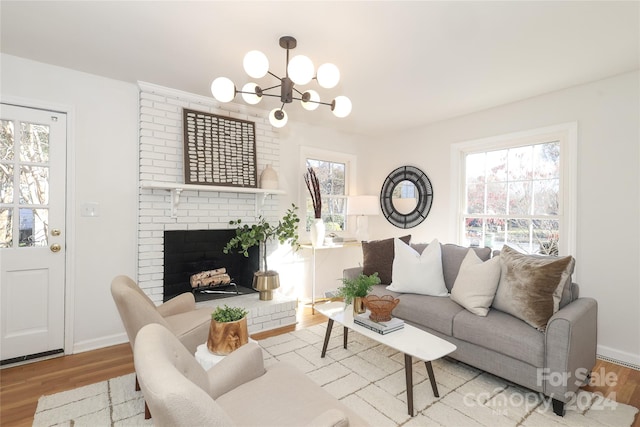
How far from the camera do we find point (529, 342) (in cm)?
205

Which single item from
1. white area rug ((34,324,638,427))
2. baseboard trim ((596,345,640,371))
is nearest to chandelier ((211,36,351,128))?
white area rug ((34,324,638,427))

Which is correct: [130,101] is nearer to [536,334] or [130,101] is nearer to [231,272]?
[231,272]

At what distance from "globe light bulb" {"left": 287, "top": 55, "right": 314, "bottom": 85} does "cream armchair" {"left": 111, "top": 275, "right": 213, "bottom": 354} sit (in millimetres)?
1515

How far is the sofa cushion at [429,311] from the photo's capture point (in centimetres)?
251

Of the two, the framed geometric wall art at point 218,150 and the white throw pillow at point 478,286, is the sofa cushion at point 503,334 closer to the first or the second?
the white throw pillow at point 478,286

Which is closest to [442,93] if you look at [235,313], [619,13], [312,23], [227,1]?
[619,13]

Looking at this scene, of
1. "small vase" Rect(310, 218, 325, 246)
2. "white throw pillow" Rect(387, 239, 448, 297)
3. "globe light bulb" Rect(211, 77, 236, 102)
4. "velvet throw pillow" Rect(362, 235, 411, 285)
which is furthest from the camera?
"small vase" Rect(310, 218, 325, 246)

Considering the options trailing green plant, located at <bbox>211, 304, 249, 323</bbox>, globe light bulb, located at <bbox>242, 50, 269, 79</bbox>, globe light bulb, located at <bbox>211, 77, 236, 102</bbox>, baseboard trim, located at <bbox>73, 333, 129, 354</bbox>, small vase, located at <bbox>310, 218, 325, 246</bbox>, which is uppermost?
globe light bulb, located at <bbox>242, 50, 269, 79</bbox>

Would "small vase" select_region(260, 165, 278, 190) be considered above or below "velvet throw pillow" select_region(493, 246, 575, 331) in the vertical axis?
above

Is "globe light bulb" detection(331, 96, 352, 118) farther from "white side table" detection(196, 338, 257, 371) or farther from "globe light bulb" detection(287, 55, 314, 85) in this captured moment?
"white side table" detection(196, 338, 257, 371)

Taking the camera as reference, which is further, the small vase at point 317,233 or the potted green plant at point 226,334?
the small vase at point 317,233

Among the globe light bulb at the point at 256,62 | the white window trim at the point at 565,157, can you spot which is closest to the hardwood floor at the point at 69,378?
the white window trim at the point at 565,157

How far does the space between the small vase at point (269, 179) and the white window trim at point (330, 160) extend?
62cm

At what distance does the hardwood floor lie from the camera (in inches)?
79.5
